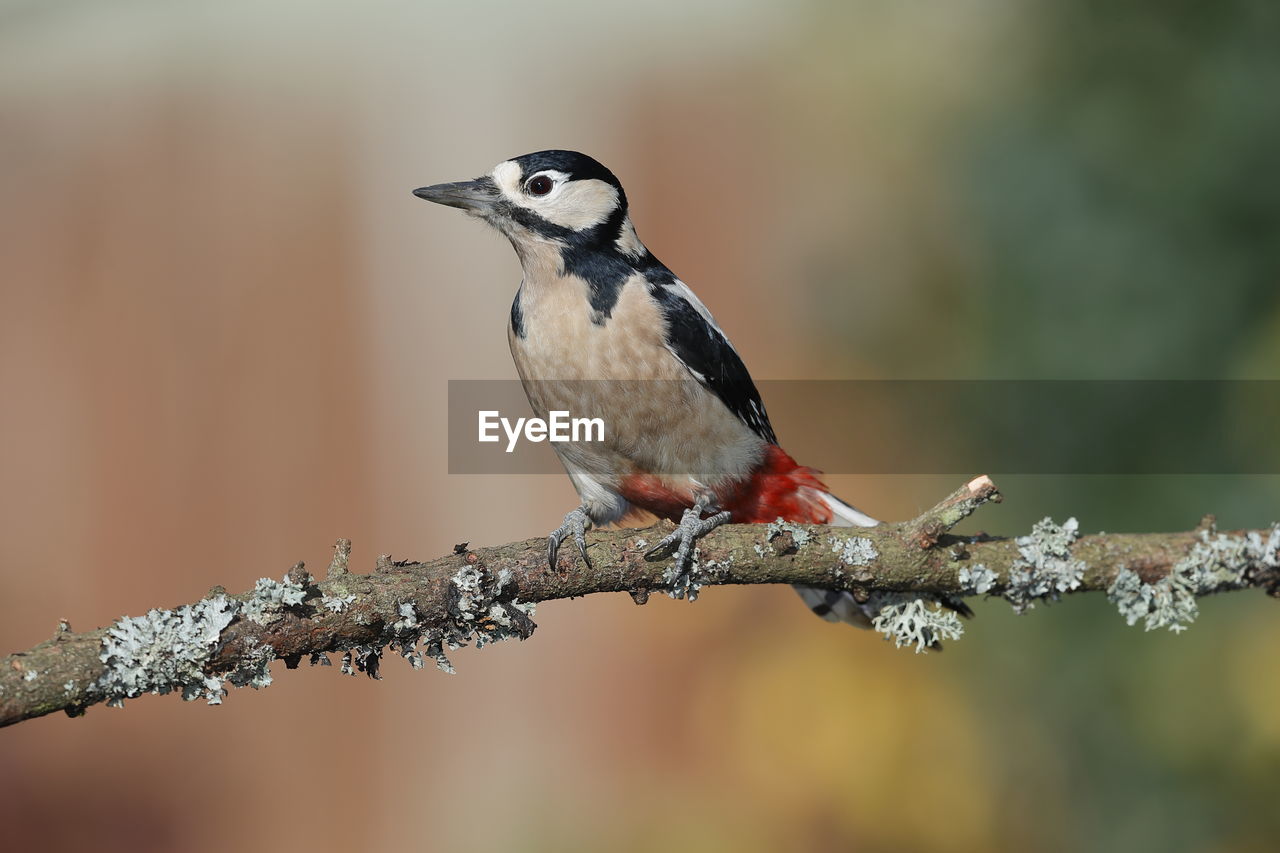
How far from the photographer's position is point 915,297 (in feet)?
14.6

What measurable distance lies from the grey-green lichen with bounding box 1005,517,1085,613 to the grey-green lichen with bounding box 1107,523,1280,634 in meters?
0.10

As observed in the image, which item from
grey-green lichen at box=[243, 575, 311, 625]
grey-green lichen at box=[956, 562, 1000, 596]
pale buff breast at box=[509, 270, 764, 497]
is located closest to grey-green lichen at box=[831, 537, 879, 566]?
grey-green lichen at box=[956, 562, 1000, 596]

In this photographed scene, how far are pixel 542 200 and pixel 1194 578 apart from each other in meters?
1.77

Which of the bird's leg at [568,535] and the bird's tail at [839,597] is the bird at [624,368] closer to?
the bird's tail at [839,597]

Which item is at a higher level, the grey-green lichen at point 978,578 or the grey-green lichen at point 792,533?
the grey-green lichen at point 792,533

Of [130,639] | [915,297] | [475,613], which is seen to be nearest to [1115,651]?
[915,297]

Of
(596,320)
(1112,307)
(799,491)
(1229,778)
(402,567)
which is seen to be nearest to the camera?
(402,567)

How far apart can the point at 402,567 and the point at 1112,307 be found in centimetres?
291

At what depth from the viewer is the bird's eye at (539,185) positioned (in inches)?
114

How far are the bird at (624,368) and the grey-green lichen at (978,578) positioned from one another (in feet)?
2.19

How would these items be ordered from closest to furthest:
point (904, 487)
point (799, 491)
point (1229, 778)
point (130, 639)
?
point (130, 639), point (799, 491), point (1229, 778), point (904, 487)

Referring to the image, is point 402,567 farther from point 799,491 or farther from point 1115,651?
point 1115,651

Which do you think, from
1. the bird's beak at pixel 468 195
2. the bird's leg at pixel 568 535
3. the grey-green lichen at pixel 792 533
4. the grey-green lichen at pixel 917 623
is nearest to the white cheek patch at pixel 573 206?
the bird's beak at pixel 468 195

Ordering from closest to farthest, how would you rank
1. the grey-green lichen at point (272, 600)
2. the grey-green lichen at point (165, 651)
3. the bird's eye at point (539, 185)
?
the grey-green lichen at point (165, 651), the grey-green lichen at point (272, 600), the bird's eye at point (539, 185)
